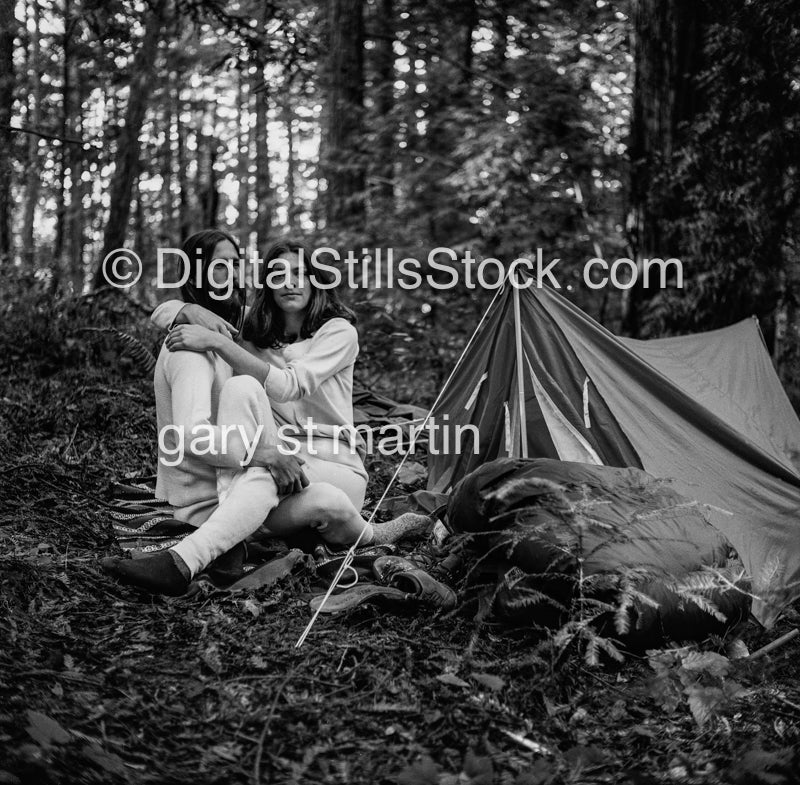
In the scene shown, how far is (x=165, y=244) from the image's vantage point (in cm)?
1352

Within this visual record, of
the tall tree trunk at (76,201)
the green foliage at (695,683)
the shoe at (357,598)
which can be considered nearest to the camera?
the green foliage at (695,683)

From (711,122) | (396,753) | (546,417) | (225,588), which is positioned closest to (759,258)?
(711,122)

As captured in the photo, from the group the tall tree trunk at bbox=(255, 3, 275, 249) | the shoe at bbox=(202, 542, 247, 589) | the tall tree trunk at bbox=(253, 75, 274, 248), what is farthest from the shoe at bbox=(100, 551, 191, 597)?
the tall tree trunk at bbox=(253, 75, 274, 248)

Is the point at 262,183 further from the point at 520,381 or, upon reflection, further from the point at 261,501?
the point at 261,501

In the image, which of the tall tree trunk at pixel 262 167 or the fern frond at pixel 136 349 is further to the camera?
the tall tree trunk at pixel 262 167

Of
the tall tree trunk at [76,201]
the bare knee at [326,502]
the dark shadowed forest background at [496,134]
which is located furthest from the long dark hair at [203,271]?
the tall tree trunk at [76,201]

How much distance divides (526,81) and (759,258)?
3.78m

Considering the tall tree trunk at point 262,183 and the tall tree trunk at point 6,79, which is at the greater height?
the tall tree trunk at point 262,183

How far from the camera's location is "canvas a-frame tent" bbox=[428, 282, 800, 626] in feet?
10.5

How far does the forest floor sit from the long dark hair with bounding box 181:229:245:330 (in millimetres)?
1164

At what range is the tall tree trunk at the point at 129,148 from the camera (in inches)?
264

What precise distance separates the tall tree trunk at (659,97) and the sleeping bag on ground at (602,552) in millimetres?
3802

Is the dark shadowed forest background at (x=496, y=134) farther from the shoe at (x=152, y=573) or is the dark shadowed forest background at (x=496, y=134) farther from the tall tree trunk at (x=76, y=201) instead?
the shoe at (x=152, y=573)

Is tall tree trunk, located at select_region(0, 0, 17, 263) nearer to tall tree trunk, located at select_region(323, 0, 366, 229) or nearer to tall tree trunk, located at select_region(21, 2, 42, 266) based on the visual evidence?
tall tree trunk, located at select_region(21, 2, 42, 266)
